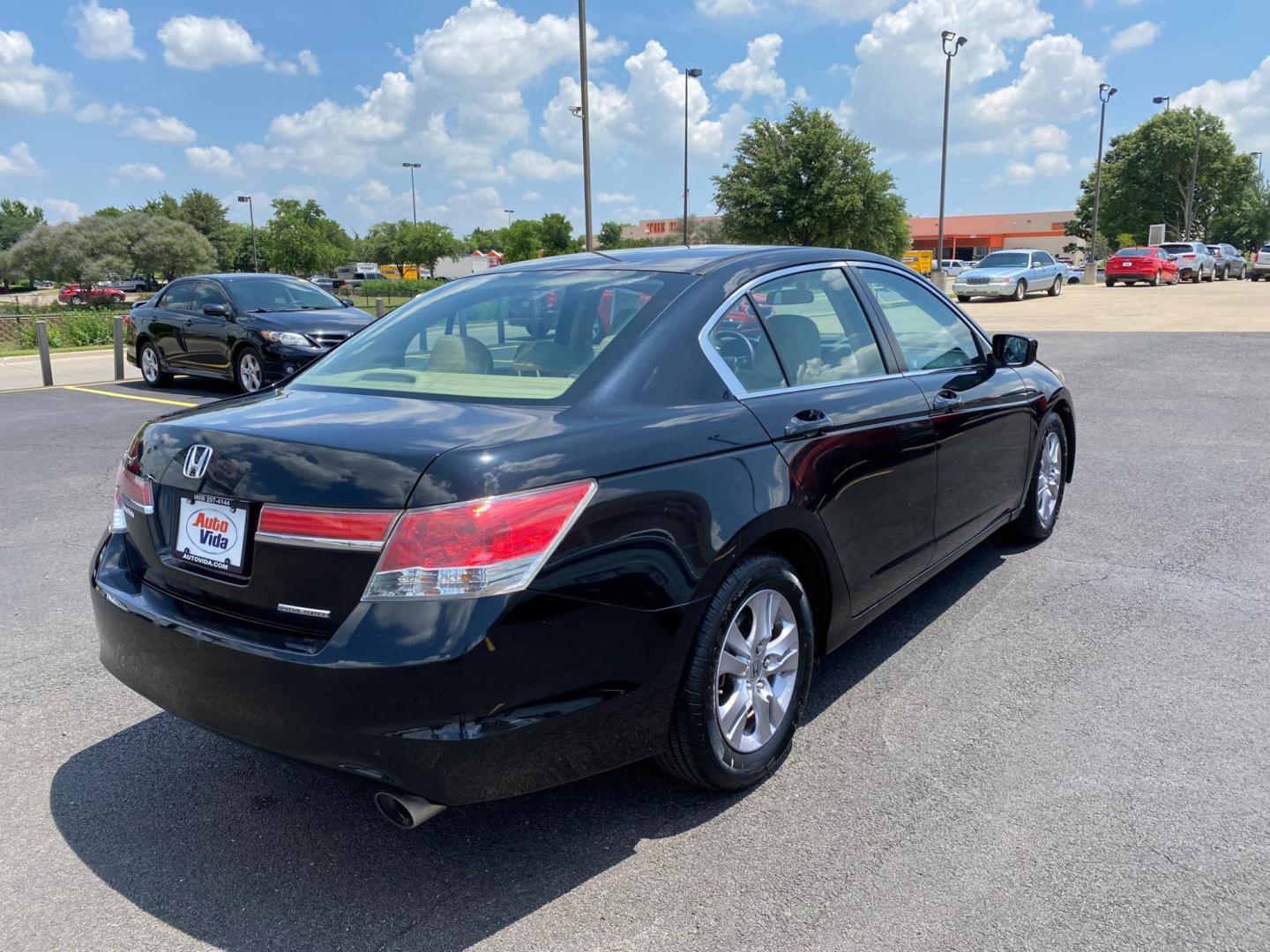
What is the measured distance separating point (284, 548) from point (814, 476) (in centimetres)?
163

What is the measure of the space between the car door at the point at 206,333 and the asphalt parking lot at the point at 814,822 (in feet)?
28.3

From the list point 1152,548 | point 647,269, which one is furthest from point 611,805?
point 1152,548

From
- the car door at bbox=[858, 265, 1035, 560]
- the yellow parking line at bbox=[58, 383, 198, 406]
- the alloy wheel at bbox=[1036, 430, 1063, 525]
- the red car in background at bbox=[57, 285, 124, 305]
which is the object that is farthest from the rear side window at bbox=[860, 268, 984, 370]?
the red car in background at bbox=[57, 285, 124, 305]

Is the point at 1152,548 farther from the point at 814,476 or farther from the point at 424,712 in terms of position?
the point at 424,712

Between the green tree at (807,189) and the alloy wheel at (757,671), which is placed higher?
the green tree at (807,189)

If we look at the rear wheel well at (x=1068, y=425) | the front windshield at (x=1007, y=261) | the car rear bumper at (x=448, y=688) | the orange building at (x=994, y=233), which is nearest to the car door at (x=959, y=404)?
the rear wheel well at (x=1068, y=425)

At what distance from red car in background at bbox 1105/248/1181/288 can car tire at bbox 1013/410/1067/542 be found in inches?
1542

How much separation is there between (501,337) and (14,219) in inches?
6681

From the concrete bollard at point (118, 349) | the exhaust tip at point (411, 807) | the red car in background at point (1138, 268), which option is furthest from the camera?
the red car in background at point (1138, 268)

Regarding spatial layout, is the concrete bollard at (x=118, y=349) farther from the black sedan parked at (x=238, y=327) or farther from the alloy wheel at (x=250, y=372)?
the alloy wheel at (x=250, y=372)

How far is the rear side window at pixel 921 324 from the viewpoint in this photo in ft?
13.5

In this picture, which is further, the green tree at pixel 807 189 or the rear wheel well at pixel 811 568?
the green tree at pixel 807 189

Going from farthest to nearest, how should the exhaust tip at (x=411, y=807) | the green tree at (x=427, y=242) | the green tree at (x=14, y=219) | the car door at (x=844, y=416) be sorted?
the green tree at (x=14, y=219) → the green tree at (x=427, y=242) → the car door at (x=844, y=416) → the exhaust tip at (x=411, y=807)

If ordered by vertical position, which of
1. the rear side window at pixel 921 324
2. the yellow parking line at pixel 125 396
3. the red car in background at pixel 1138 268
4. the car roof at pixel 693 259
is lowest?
the yellow parking line at pixel 125 396
